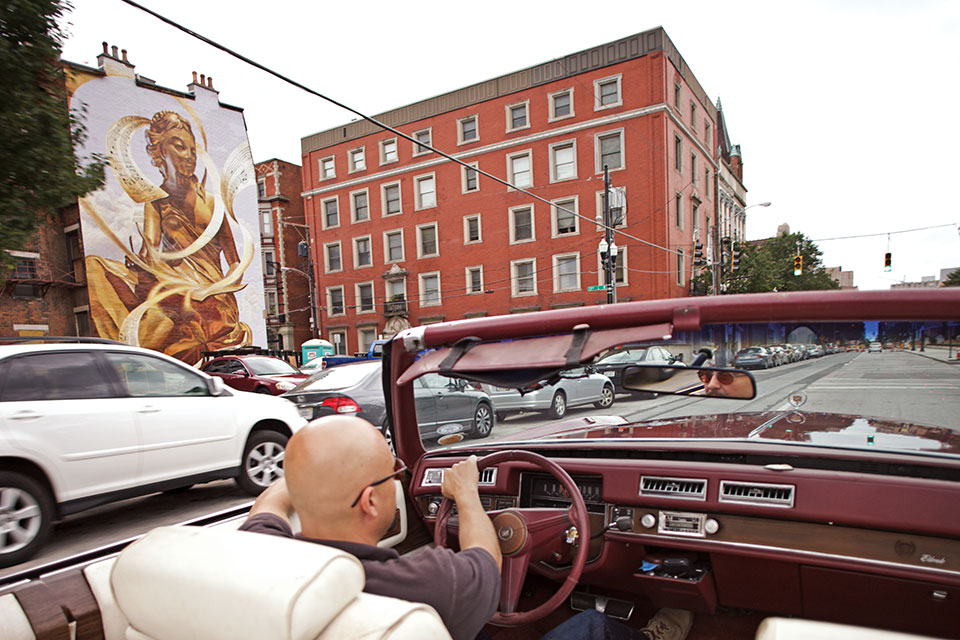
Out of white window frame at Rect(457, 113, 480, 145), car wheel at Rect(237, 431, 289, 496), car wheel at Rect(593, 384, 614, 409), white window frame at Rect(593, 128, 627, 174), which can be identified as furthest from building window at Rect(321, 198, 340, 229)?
car wheel at Rect(593, 384, 614, 409)

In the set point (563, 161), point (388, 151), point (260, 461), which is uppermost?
point (388, 151)

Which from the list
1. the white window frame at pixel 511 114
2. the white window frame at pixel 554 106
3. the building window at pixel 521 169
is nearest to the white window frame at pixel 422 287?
the building window at pixel 521 169

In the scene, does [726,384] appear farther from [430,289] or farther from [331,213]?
[331,213]

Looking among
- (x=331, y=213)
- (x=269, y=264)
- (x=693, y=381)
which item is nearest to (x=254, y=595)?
(x=693, y=381)

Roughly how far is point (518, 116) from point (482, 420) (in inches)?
1169

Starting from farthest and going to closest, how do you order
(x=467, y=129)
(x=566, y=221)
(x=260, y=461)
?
(x=467, y=129), (x=566, y=221), (x=260, y=461)

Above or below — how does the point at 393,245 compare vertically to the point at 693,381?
above

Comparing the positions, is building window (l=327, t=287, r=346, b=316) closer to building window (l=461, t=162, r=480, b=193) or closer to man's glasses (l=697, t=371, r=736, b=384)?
building window (l=461, t=162, r=480, b=193)

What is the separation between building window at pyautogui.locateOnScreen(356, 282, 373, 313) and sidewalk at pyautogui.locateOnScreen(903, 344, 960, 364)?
111 ft

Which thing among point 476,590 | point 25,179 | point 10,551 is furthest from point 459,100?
point 476,590

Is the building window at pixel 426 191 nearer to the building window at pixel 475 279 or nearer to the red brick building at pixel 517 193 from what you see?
the red brick building at pixel 517 193

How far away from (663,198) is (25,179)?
81.8 feet

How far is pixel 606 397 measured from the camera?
8.21 ft

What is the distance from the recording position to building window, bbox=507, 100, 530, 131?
96.9ft
